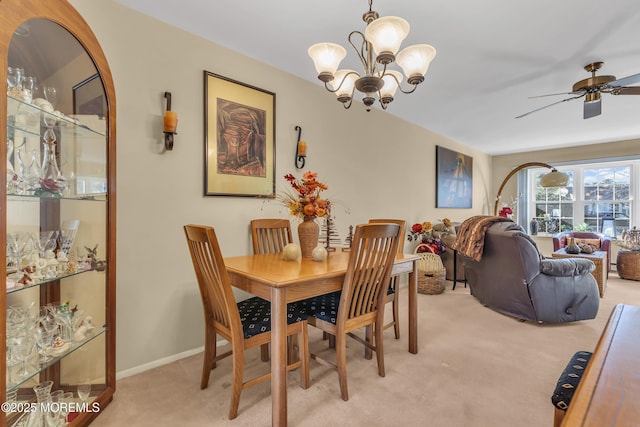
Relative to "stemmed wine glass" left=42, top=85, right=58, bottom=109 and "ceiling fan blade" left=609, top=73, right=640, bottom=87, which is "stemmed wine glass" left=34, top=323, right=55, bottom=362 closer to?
"stemmed wine glass" left=42, top=85, right=58, bottom=109

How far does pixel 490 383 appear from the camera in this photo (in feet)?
6.12

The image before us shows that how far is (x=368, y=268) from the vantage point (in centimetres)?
173

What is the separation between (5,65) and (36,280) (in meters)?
0.87

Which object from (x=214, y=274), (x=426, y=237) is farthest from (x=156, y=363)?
(x=426, y=237)

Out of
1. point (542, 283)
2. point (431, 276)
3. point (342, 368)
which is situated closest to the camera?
point (342, 368)

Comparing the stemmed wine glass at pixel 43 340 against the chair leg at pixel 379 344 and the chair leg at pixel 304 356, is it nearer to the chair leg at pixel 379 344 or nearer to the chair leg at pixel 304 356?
the chair leg at pixel 304 356

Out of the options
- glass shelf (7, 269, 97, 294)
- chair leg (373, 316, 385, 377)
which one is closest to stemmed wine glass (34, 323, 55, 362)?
glass shelf (7, 269, 97, 294)

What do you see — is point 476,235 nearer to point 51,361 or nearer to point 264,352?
point 264,352

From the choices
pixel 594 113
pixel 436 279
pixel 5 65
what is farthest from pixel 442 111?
pixel 5 65

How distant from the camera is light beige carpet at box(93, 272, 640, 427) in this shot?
1.55m

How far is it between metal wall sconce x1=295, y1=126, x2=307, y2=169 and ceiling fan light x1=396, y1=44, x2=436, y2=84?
134cm

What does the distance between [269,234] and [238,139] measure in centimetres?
84

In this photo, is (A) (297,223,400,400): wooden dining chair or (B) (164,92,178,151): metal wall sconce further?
(B) (164,92,178,151): metal wall sconce

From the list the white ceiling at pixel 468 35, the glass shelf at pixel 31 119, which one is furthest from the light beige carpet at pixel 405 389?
the white ceiling at pixel 468 35
